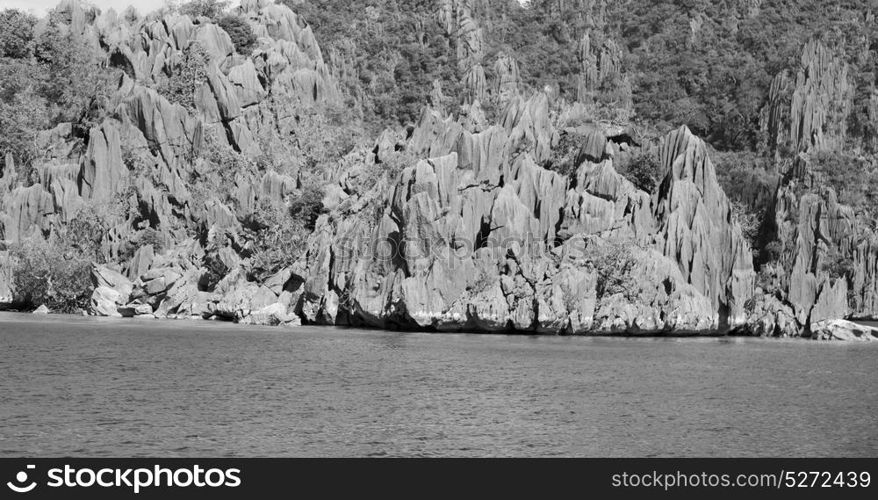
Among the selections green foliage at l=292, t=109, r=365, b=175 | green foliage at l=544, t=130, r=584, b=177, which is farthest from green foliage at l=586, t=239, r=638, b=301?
green foliage at l=292, t=109, r=365, b=175

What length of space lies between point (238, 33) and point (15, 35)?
105 feet

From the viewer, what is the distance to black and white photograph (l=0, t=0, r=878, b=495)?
39219 millimetres

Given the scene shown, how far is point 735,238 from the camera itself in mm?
88875

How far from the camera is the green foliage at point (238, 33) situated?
480 ft

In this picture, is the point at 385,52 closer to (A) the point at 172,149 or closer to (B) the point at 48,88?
(B) the point at 48,88

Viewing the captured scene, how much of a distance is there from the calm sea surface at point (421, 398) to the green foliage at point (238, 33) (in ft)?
266

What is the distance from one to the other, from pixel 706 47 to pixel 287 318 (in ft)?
371

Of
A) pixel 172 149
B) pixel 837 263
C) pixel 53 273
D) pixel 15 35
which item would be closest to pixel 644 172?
pixel 837 263

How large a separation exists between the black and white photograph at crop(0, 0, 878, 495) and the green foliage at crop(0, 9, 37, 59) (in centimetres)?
63

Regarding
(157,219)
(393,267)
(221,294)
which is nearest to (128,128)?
(157,219)

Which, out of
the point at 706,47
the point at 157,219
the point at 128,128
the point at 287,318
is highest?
the point at 706,47

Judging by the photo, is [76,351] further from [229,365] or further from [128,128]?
[128,128]
